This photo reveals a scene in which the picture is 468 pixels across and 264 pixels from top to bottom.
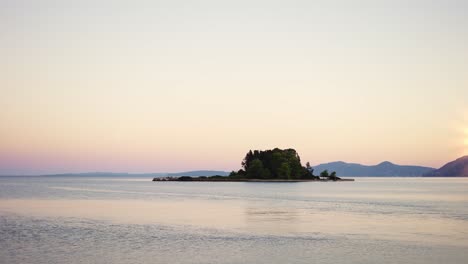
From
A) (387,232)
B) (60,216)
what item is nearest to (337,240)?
(387,232)

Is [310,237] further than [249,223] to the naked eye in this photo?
No

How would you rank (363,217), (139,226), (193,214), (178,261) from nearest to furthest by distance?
1. (178,261)
2. (139,226)
3. (363,217)
4. (193,214)

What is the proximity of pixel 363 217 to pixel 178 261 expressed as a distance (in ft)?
114

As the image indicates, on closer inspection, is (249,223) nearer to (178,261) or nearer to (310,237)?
(310,237)

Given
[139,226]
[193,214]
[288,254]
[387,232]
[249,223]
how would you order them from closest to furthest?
1. [288,254]
2. [387,232]
3. [139,226]
4. [249,223]
5. [193,214]

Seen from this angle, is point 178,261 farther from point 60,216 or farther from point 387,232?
point 60,216

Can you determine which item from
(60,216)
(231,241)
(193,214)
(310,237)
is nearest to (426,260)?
(310,237)

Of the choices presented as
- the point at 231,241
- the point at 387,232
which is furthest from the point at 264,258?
the point at 387,232

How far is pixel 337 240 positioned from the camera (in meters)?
39.1

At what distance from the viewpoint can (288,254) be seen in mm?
32875

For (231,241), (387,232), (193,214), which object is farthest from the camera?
(193,214)

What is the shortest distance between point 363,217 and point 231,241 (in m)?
25.7

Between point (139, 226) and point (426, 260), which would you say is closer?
point (426, 260)

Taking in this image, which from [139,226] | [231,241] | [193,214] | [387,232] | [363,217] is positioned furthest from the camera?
[193,214]
